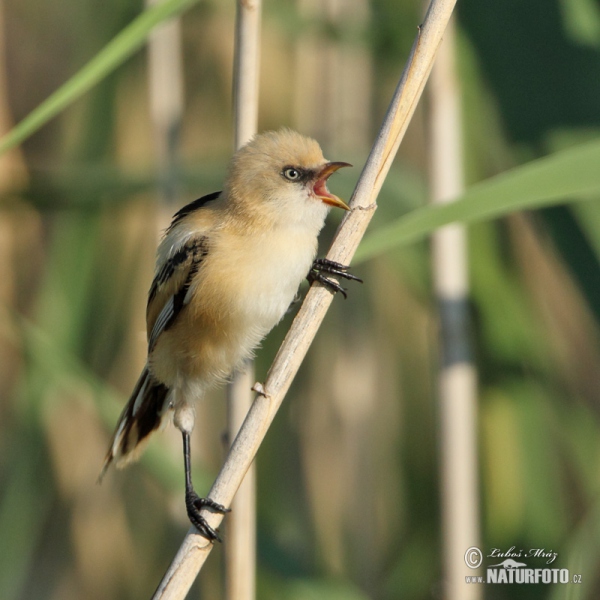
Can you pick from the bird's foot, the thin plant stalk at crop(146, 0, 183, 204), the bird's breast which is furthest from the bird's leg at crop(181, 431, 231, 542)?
the thin plant stalk at crop(146, 0, 183, 204)

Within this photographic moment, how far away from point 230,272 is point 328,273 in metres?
0.27

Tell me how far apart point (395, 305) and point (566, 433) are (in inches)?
33.7

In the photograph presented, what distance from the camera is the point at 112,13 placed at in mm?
2514

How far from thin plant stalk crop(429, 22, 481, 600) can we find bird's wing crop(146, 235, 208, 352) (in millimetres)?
698

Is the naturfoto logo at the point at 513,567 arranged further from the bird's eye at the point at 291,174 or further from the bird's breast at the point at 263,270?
the bird's eye at the point at 291,174

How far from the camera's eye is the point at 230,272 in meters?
1.88

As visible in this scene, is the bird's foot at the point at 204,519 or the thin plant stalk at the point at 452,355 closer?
the bird's foot at the point at 204,519

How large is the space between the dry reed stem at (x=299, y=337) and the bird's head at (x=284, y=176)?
0.66ft

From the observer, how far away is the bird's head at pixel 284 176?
181 cm

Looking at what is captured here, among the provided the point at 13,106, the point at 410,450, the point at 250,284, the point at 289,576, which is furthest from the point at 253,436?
the point at 13,106

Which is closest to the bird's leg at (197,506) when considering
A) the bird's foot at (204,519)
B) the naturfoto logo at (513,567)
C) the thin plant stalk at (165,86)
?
the bird's foot at (204,519)

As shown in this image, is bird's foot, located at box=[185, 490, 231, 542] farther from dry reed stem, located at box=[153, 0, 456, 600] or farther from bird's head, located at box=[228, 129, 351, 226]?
bird's head, located at box=[228, 129, 351, 226]

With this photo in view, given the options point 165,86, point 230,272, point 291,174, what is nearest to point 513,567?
point 230,272

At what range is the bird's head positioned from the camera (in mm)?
1810
